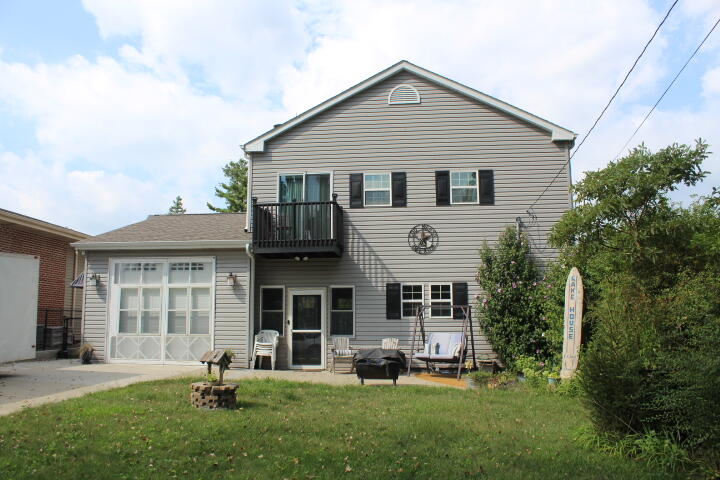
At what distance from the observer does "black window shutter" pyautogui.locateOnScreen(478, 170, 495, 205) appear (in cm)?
1441

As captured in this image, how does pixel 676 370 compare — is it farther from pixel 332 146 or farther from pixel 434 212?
pixel 332 146

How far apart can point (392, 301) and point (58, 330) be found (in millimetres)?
10377

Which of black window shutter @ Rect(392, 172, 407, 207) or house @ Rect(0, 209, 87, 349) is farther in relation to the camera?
house @ Rect(0, 209, 87, 349)

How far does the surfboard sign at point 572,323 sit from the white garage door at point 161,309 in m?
8.16

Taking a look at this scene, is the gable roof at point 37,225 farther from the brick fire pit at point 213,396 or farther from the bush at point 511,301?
the bush at point 511,301

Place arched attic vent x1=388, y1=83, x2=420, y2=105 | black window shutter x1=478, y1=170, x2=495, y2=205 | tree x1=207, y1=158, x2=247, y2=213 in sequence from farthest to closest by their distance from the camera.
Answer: tree x1=207, y1=158, x2=247, y2=213 < arched attic vent x1=388, y1=83, x2=420, y2=105 < black window shutter x1=478, y1=170, x2=495, y2=205

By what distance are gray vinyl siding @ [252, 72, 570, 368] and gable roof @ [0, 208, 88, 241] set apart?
7.47 meters

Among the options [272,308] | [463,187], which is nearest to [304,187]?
[272,308]

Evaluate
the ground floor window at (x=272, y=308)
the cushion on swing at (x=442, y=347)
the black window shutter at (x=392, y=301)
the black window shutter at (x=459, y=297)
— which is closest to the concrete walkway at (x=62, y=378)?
the ground floor window at (x=272, y=308)

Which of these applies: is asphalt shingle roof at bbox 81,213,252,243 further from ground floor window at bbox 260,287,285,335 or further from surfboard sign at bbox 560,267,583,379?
surfboard sign at bbox 560,267,583,379

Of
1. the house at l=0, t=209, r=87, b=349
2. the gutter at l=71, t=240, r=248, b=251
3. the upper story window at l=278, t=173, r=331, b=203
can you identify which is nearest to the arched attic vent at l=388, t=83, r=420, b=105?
the upper story window at l=278, t=173, r=331, b=203

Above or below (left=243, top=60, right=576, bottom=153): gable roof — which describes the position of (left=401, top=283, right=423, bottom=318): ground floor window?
below

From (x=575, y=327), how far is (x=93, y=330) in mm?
11111

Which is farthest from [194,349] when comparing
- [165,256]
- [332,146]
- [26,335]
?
[332,146]
